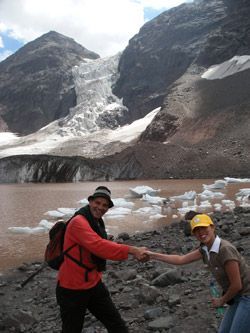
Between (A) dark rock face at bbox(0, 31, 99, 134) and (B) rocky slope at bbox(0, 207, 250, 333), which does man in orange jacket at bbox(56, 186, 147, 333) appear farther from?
(A) dark rock face at bbox(0, 31, 99, 134)

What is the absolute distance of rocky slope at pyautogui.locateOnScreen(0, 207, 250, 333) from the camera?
5102mm

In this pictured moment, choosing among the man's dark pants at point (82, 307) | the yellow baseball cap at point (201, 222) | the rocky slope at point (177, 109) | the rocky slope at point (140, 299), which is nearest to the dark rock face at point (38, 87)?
the rocky slope at point (177, 109)

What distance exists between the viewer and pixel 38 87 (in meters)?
141

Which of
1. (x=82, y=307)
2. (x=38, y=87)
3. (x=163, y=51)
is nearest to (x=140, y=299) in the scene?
(x=82, y=307)

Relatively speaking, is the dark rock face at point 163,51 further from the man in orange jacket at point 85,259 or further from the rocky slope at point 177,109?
the man in orange jacket at point 85,259

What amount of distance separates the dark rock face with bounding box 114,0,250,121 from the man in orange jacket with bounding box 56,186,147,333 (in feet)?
346

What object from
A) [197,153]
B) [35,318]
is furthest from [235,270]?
[197,153]

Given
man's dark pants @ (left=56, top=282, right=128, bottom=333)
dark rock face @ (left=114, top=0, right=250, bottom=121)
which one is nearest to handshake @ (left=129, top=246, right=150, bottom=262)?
man's dark pants @ (left=56, top=282, right=128, bottom=333)

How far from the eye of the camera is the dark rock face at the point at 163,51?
11569cm

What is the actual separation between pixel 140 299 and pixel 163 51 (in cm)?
12436

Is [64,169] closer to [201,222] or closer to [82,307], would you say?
[82,307]

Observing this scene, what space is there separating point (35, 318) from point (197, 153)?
45545mm

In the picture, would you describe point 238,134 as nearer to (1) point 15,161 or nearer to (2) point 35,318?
(1) point 15,161

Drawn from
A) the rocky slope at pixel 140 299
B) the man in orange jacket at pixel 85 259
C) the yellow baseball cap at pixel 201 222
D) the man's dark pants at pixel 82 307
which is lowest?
the rocky slope at pixel 140 299
